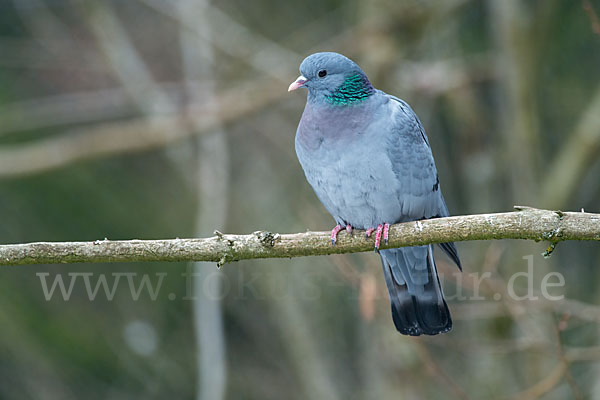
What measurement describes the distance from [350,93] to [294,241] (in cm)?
117

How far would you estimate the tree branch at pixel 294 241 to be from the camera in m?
3.27

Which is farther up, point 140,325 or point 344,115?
point 140,325

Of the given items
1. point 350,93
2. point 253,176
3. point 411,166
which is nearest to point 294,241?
point 411,166

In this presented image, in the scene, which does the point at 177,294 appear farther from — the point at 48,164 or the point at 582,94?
the point at 582,94

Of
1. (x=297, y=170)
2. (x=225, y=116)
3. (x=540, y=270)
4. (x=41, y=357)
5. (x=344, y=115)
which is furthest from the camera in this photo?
(x=297, y=170)

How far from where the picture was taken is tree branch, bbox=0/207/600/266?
10.7 feet

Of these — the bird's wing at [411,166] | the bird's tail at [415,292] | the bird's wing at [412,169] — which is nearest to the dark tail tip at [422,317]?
the bird's tail at [415,292]

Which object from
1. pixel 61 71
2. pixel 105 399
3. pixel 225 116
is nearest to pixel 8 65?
pixel 61 71

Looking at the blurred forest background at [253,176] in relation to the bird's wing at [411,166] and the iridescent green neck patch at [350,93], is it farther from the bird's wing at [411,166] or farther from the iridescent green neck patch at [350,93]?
the iridescent green neck patch at [350,93]

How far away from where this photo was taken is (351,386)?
8305mm

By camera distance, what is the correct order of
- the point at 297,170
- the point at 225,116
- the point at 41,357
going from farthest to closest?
1. the point at 297,170
2. the point at 41,357
3. the point at 225,116

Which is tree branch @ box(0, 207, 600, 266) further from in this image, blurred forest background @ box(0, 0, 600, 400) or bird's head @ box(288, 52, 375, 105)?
blurred forest background @ box(0, 0, 600, 400)

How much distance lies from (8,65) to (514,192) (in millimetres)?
5886

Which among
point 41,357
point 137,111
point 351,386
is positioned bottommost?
point 351,386
